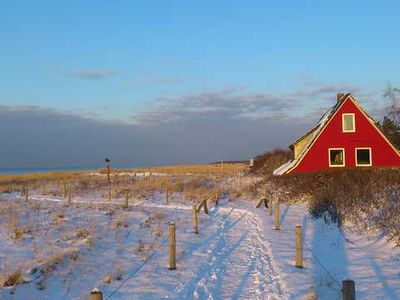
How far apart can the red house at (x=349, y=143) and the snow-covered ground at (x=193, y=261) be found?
1419cm

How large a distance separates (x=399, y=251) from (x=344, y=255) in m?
1.49

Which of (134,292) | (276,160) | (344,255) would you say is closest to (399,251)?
(344,255)

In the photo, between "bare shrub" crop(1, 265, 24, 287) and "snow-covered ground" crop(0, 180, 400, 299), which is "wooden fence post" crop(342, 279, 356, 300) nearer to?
"snow-covered ground" crop(0, 180, 400, 299)

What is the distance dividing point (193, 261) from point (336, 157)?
24.6 metres

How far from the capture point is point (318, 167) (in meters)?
33.6

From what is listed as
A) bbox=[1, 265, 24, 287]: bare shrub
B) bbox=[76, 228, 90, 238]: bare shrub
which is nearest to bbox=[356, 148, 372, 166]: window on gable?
bbox=[76, 228, 90, 238]: bare shrub

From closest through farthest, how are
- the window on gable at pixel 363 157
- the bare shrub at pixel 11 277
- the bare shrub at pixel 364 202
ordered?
the bare shrub at pixel 11 277 < the bare shrub at pixel 364 202 < the window on gable at pixel 363 157

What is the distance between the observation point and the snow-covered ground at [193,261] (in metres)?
9.77

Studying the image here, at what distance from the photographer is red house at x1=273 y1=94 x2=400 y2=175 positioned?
110 ft

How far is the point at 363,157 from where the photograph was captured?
3406cm

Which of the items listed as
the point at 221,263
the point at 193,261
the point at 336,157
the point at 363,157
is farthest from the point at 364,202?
the point at 336,157

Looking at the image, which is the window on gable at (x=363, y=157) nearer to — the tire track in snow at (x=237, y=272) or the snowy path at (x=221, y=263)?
the snowy path at (x=221, y=263)

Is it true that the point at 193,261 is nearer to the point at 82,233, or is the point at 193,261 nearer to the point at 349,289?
the point at 82,233

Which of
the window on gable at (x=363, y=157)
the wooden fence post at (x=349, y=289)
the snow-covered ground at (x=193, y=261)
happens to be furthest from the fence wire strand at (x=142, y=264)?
the window on gable at (x=363, y=157)
